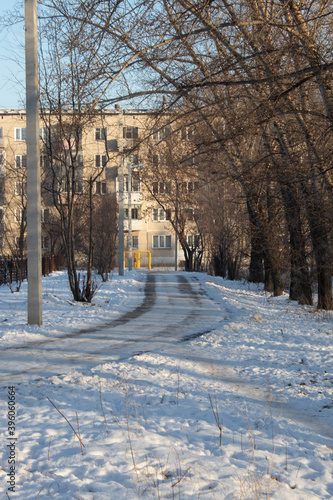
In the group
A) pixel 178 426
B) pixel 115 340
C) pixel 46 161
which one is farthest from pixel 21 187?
pixel 178 426

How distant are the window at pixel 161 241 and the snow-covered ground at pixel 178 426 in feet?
158

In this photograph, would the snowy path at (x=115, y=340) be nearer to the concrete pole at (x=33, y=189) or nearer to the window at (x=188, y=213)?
the concrete pole at (x=33, y=189)

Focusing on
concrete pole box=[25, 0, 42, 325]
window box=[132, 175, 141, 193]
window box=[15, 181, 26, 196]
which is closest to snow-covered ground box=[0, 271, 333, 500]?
concrete pole box=[25, 0, 42, 325]

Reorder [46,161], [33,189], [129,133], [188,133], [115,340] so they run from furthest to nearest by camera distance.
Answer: [129,133] < [46,161] < [188,133] < [33,189] < [115,340]

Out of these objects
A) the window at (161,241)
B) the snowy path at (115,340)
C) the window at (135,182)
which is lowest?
the snowy path at (115,340)

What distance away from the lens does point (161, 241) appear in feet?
187

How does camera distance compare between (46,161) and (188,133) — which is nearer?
(188,133)

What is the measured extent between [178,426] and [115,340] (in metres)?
4.53

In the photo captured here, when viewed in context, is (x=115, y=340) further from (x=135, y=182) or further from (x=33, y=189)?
(x=135, y=182)

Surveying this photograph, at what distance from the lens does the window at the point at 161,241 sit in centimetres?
5691

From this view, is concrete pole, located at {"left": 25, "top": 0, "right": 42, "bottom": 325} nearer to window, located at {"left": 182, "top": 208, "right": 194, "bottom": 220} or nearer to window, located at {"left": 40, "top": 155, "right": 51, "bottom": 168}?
window, located at {"left": 40, "top": 155, "right": 51, "bottom": 168}

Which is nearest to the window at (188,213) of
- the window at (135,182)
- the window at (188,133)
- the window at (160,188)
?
the window at (160,188)

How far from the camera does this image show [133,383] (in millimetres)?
5898

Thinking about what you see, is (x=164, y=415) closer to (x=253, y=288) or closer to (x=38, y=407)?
(x=38, y=407)
